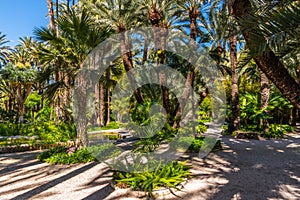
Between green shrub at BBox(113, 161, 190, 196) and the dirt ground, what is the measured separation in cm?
20

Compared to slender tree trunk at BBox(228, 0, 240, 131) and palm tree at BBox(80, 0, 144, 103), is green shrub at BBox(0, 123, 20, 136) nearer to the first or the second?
palm tree at BBox(80, 0, 144, 103)

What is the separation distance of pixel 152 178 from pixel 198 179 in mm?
1187

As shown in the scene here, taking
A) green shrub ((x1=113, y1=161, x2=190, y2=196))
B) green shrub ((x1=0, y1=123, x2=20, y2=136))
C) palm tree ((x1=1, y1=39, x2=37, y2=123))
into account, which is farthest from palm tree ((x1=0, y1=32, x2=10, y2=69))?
green shrub ((x1=113, y1=161, x2=190, y2=196))

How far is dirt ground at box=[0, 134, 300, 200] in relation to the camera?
477 centimetres

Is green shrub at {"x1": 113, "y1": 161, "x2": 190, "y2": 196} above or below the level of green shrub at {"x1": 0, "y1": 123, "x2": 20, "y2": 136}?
below

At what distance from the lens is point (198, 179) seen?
221 inches

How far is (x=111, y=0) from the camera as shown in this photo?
36.0ft

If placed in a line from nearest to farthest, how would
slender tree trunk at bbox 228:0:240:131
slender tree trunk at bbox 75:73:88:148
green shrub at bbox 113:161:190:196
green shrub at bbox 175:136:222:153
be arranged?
green shrub at bbox 113:161:190:196, slender tree trunk at bbox 75:73:88:148, green shrub at bbox 175:136:222:153, slender tree trunk at bbox 228:0:240:131

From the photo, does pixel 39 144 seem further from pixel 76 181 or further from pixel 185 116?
pixel 185 116

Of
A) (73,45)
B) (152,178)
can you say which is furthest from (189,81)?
(152,178)

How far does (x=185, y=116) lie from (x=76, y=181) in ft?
24.7

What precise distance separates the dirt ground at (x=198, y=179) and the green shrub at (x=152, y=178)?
0.20 meters

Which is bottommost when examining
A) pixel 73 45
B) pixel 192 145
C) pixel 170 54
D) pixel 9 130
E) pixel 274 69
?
pixel 192 145

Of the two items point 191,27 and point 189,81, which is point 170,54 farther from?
point 189,81
